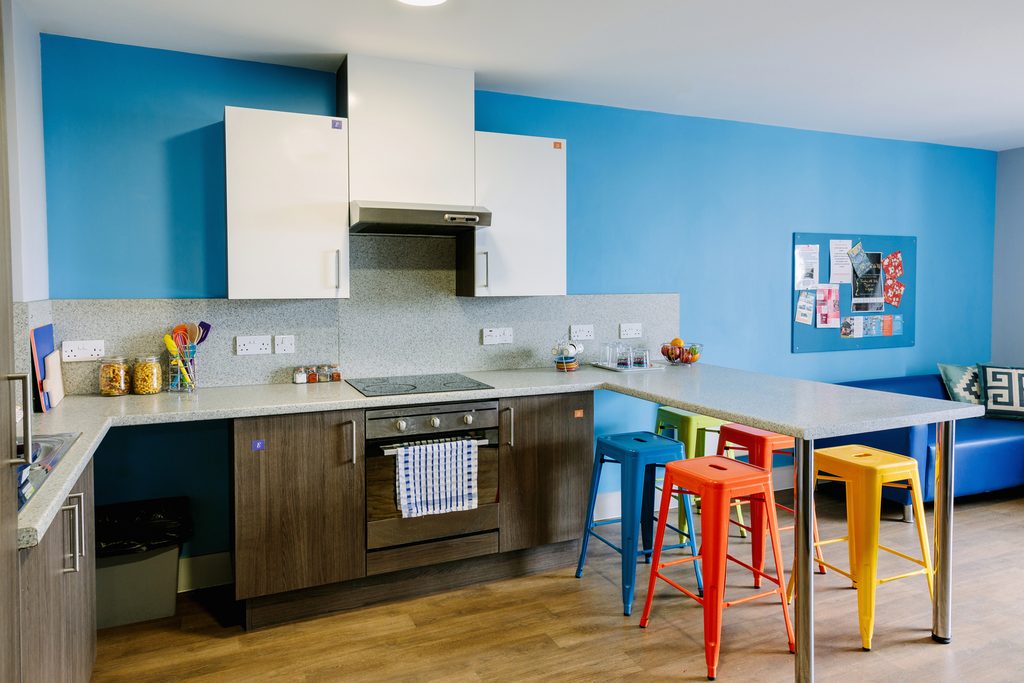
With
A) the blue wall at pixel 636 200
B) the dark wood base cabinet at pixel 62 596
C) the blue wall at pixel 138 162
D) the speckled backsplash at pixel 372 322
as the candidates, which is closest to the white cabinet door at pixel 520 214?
the speckled backsplash at pixel 372 322

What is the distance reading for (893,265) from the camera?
513 centimetres

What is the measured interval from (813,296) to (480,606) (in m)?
3.12

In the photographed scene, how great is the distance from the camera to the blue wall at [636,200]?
3047 mm

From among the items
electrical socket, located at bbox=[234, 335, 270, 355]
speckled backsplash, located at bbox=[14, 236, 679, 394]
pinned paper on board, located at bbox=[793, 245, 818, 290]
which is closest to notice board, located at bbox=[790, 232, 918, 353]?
pinned paper on board, located at bbox=[793, 245, 818, 290]

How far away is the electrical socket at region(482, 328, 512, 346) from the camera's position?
3.80m

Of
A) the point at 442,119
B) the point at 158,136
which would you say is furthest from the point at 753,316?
the point at 158,136

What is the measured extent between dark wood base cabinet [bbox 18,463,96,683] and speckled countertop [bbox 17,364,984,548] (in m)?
0.15

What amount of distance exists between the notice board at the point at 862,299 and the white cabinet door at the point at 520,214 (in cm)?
199

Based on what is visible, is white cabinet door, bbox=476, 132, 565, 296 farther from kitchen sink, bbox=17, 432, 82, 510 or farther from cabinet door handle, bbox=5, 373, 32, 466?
cabinet door handle, bbox=5, 373, 32, 466

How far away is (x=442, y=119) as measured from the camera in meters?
3.32

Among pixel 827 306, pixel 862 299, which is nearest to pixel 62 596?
pixel 827 306

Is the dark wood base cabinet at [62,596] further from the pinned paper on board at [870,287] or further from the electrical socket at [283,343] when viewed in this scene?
the pinned paper on board at [870,287]

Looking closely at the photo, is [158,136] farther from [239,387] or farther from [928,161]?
[928,161]

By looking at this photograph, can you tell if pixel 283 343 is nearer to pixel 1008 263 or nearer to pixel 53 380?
pixel 53 380
